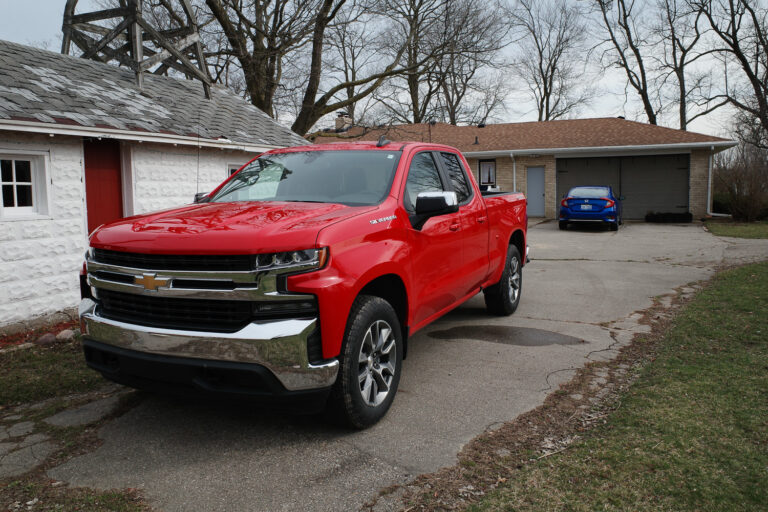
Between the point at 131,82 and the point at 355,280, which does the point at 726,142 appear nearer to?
the point at 131,82

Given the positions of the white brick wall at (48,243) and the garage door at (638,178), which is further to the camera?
the garage door at (638,178)

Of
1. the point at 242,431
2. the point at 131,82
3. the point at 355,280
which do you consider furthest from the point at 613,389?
the point at 131,82

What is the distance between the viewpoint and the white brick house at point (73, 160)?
7395mm

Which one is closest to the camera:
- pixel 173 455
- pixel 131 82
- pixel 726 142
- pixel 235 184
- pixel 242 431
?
pixel 173 455

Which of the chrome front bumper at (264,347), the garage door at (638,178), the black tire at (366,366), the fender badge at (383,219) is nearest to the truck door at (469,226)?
the fender badge at (383,219)

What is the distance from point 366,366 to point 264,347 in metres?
0.87

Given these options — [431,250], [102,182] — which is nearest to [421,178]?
[431,250]

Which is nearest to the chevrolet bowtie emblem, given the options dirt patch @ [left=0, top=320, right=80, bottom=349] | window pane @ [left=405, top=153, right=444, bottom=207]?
window pane @ [left=405, top=153, right=444, bottom=207]

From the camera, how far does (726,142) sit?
2252 centimetres

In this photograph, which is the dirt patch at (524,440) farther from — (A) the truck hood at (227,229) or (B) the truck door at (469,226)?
(A) the truck hood at (227,229)

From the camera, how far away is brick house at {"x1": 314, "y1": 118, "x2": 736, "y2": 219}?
77.8ft

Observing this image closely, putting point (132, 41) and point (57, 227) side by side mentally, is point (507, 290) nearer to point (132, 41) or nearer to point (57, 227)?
point (57, 227)

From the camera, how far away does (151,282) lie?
11.5ft

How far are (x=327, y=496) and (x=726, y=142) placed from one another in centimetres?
2434
